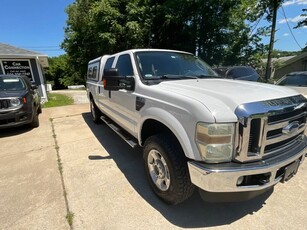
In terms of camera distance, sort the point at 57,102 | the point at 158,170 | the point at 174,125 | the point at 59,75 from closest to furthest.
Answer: the point at 174,125
the point at 158,170
the point at 57,102
the point at 59,75

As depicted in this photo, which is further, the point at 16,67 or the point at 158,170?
the point at 16,67

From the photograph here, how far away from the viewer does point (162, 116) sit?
2.48m

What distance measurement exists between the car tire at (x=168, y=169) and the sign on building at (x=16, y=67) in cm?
1254

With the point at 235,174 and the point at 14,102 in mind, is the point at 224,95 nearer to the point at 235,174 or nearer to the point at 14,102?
the point at 235,174

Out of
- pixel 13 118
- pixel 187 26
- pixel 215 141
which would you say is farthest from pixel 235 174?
pixel 187 26

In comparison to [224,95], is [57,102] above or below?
below

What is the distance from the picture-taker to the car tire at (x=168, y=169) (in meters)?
2.33

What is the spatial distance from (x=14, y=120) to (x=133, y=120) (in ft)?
14.1

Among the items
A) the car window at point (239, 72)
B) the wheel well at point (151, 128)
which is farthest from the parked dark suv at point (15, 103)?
the car window at point (239, 72)

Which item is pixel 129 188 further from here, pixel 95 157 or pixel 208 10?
pixel 208 10

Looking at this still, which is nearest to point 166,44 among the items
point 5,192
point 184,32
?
point 184,32

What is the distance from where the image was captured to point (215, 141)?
193 centimetres

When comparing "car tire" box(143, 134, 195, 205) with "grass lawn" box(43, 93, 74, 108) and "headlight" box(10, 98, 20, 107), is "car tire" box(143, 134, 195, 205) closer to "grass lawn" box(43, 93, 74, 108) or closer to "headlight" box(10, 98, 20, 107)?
"headlight" box(10, 98, 20, 107)

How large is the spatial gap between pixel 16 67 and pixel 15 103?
7988 millimetres
